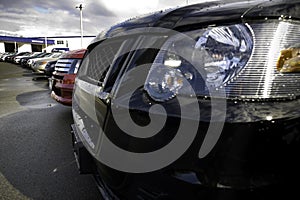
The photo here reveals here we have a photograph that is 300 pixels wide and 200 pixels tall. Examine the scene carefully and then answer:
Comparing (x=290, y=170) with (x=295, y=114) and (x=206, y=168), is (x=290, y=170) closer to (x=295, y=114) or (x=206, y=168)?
(x=295, y=114)

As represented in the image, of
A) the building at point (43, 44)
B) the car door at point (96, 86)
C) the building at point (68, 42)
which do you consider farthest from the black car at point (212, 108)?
the building at point (68, 42)

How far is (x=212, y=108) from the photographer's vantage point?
1145 mm

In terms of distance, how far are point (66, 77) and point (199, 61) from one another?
3609 millimetres

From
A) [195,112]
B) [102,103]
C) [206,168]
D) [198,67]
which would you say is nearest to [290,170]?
[206,168]

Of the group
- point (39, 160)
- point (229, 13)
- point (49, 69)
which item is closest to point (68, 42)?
point (49, 69)

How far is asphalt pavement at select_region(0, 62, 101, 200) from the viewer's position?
2406 mm

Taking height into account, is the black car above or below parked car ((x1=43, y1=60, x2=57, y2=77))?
above

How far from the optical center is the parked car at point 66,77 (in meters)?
4.43

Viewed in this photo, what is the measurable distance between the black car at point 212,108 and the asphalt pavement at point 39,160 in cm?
122

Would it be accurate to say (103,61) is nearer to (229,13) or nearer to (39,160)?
(229,13)

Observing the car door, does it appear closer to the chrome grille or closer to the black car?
the black car

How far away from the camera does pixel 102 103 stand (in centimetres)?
162

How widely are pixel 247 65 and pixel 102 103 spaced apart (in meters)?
0.89

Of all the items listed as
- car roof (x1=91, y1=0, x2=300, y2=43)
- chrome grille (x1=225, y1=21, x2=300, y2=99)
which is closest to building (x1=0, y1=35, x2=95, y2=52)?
car roof (x1=91, y1=0, x2=300, y2=43)
